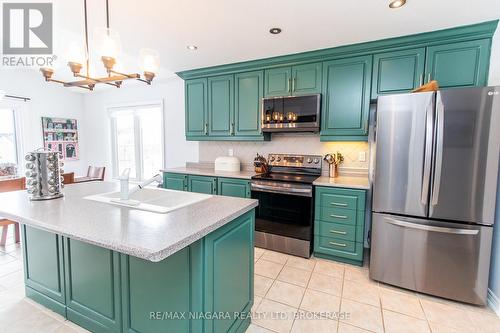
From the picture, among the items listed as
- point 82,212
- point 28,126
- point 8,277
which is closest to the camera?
point 82,212

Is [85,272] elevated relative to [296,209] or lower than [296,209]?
lower

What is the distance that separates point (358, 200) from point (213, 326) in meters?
1.84

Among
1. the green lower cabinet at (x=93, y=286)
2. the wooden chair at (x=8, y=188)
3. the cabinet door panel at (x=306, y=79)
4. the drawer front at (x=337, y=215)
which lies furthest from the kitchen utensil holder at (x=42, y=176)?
the cabinet door panel at (x=306, y=79)

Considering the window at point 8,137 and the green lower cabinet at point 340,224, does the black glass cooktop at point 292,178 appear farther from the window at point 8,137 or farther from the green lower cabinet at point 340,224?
the window at point 8,137

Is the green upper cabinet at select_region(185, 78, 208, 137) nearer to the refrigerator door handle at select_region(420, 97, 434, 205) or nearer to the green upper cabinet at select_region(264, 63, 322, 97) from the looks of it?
the green upper cabinet at select_region(264, 63, 322, 97)

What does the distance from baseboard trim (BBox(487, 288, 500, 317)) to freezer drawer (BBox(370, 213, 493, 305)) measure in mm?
80

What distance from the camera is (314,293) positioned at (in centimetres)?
215

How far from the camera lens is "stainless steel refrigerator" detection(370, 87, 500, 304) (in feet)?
6.13

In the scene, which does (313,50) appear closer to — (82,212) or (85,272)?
(82,212)

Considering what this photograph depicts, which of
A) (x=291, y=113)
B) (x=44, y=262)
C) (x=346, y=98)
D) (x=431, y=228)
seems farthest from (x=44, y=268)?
(x=346, y=98)

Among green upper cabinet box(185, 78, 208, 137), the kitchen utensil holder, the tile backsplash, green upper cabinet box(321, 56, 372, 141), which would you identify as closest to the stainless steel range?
the tile backsplash

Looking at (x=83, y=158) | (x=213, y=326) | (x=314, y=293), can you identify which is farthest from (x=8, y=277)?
(x=83, y=158)

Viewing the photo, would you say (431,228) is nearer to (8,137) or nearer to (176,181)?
(176,181)

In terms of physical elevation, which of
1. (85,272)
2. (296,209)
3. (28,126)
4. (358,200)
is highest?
(28,126)
